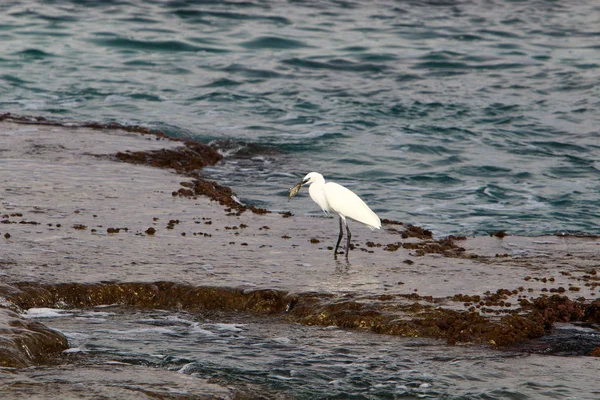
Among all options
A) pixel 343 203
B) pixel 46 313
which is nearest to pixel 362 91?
pixel 343 203

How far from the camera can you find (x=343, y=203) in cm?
1068

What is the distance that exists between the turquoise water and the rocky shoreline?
260 cm

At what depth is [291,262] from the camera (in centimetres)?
1017

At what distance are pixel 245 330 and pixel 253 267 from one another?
5.12ft

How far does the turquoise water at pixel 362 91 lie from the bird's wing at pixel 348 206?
11.7ft

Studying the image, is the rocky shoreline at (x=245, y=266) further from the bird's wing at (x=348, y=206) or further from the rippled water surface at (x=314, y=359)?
the bird's wing at (x=348, y=206)

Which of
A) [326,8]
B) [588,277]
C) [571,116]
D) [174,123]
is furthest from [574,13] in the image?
[588,277]

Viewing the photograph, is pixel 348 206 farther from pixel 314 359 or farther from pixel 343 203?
pixel 314 359

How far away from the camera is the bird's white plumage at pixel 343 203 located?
1065 centimetres

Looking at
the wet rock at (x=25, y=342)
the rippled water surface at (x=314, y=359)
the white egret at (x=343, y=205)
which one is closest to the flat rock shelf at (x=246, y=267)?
the wet rock at (x=25, y=342)

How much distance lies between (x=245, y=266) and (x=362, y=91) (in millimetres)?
15706

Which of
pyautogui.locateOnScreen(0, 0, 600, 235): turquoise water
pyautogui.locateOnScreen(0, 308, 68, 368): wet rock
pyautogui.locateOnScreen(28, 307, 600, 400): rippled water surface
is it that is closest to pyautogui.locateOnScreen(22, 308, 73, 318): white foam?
pyautogui.locateOnScreen(28, 307, 600, 400): rippled water surface

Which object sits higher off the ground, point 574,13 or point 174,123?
point 574,13

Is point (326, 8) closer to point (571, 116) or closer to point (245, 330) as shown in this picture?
point (571, 116)
